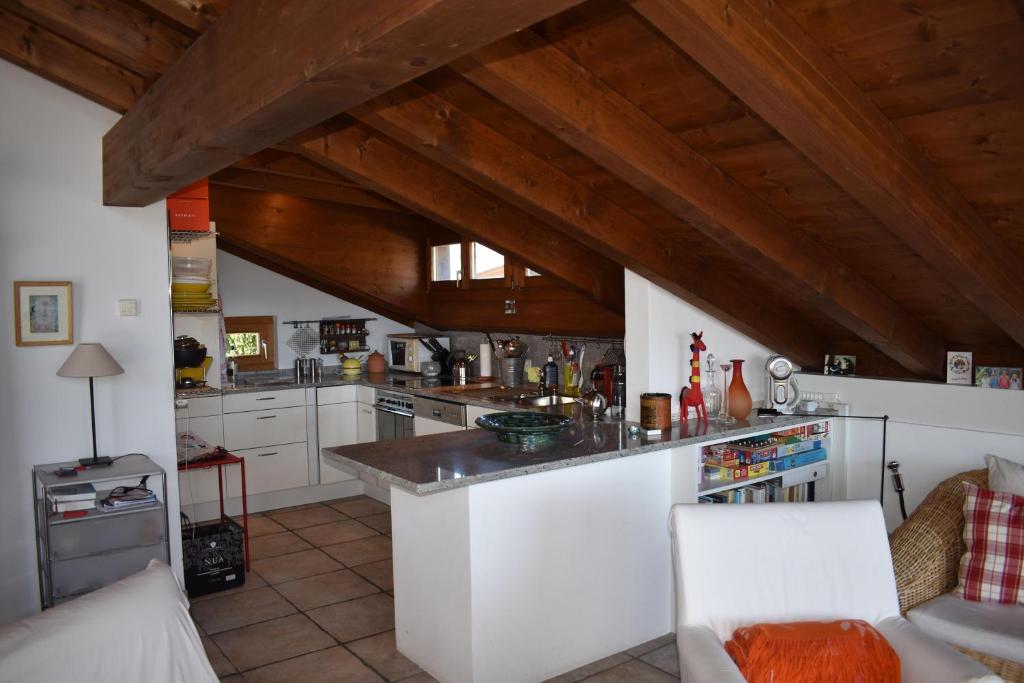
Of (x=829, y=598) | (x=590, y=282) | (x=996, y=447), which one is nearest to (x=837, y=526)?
(x=829, y=598)

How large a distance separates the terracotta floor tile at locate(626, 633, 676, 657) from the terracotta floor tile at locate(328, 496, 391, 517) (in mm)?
2546

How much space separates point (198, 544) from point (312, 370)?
2.18 meters

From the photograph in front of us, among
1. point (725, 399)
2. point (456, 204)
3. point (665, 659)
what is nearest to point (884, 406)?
point (725, 399)

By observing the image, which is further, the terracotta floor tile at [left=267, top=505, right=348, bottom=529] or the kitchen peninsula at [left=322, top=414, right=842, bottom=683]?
the terracotta floor tile at [left=267, top=505, right=348, bottom=529]

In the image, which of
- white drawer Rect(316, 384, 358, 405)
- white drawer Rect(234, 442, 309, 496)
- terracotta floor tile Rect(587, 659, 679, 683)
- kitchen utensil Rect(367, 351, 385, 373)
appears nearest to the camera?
terracotta floor tile Rect(587, 659, 679, 683)

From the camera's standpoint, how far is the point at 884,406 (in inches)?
157

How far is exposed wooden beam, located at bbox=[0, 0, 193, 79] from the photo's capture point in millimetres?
2871

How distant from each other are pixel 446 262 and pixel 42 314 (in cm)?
300

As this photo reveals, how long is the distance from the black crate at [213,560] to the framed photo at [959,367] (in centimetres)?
364

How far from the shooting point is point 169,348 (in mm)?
3936

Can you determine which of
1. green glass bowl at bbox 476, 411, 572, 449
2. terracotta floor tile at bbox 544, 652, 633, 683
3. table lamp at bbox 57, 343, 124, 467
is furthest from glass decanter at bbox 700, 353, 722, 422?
table lamp at bbox 57, 343, 124, 467

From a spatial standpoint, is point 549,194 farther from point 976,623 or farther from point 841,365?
point 976,623

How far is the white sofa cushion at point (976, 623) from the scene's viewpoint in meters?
2.42

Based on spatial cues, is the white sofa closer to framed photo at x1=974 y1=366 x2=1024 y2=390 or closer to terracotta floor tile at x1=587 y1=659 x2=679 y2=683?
terracotta floor tile at x1=587 y1=659 x2=679 y2=683
